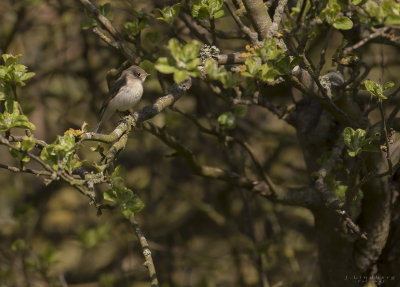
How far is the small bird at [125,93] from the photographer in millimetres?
5051

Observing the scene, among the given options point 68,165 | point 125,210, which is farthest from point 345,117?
point 68,165

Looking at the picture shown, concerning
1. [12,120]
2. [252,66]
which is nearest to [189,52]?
[252,66]

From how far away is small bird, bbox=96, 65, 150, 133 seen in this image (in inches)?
199

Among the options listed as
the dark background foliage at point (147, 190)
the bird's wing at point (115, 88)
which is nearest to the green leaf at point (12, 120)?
the bird's wing at point (115, 88)

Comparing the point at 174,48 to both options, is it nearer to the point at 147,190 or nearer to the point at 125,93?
the point at 125,93

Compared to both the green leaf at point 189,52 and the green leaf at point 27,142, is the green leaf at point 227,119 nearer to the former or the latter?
the green leaf at point 189,52

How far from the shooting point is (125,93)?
5.07 meters

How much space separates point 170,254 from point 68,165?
4269 mm

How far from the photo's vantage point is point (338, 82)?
12.2 feet

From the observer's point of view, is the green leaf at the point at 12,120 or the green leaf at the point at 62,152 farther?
the green leaf at the point at 12,120

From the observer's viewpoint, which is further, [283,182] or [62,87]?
[62,87]

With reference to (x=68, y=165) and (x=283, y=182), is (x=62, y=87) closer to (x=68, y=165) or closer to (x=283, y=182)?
(x=283, y=182)

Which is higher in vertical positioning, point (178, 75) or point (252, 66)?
point (178, 75)

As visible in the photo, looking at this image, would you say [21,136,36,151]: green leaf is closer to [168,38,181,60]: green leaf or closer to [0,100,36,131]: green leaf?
[0,100,36,131]: green leaf
